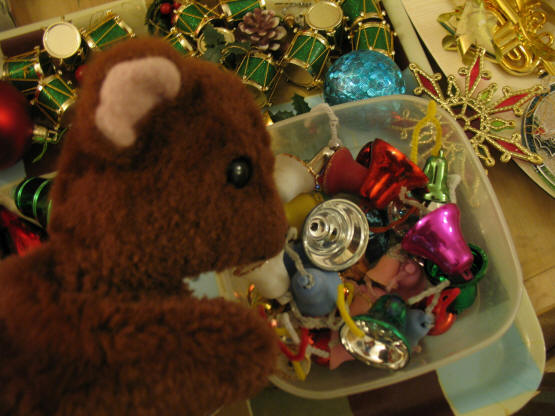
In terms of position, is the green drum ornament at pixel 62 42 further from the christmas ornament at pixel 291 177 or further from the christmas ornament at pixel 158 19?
the christmas ornament at pixel 291 177

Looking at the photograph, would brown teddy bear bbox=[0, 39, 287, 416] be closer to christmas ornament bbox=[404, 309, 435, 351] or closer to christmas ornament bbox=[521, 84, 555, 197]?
christmas ornament bbox=[404, 309, 435, 351]

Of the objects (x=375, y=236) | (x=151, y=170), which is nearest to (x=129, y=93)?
(x=151, y=170)

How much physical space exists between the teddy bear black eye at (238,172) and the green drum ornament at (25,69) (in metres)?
0.54

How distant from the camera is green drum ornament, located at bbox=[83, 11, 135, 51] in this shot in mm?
703

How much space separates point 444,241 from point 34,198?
1.80ft

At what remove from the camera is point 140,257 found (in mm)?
301

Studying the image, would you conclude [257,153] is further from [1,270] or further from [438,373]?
[438,373]

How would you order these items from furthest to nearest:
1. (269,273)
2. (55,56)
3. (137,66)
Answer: (55,56)
(269,273)
(137,66)

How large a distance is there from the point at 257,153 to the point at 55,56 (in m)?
0.53

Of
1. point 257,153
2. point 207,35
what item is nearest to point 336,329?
point 257,153

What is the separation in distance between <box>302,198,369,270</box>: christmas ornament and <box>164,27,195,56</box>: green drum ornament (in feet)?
1.22

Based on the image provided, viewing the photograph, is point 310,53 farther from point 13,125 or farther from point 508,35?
point 13,125

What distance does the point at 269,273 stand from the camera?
518 mm

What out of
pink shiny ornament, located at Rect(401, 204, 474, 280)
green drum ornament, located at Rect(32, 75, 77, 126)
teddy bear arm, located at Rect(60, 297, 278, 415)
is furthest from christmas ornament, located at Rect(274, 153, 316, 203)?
green drum ornament, located at Rect(32, 75, 77, 126)
